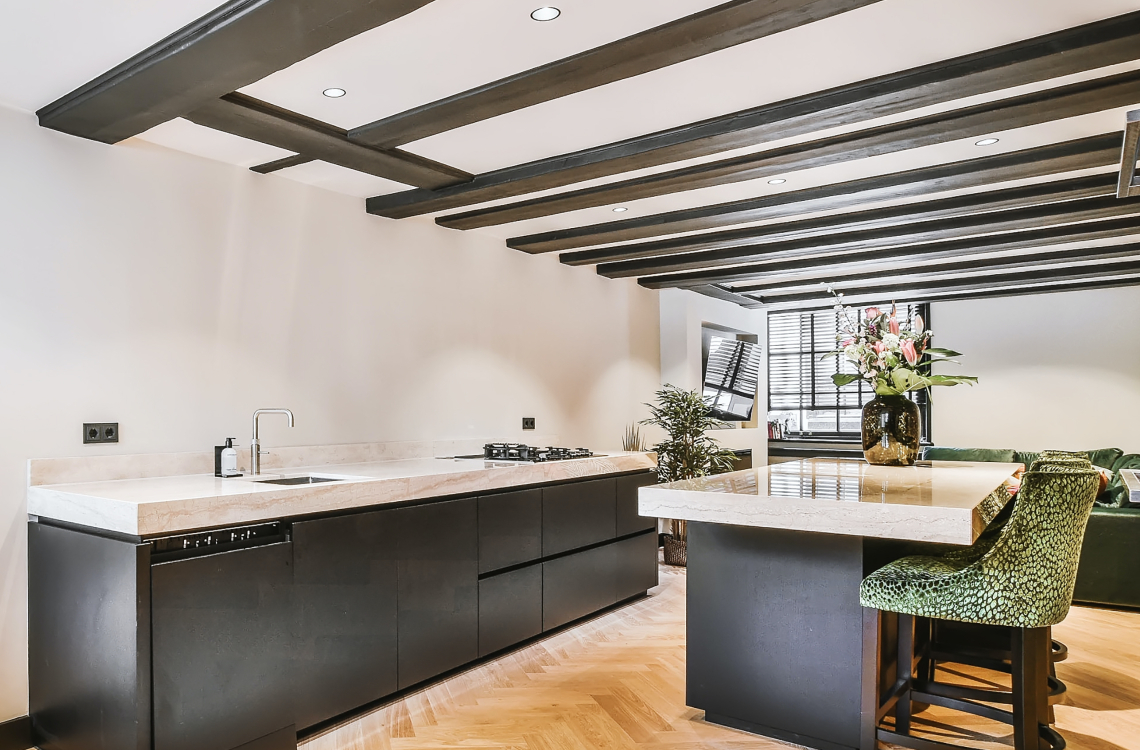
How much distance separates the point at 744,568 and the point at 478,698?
1.26 m

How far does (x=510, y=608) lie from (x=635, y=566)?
3.91 ft

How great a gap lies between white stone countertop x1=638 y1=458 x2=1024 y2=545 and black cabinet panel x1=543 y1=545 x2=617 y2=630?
1315mm

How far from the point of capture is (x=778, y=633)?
263 centimetres

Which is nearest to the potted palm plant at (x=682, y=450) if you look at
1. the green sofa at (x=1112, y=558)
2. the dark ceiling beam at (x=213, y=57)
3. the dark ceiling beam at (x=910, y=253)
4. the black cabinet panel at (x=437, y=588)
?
the dark ceiling beam at (x=910, y=253)

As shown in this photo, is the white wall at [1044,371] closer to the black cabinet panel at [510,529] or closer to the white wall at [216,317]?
the white wall at [216,317]

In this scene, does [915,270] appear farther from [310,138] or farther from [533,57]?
[310,138]

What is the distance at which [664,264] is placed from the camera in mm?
5559

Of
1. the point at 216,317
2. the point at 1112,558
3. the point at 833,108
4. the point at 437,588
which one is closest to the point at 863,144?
the point at 833,108

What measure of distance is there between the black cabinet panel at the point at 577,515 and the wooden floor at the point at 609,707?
1.62 feet

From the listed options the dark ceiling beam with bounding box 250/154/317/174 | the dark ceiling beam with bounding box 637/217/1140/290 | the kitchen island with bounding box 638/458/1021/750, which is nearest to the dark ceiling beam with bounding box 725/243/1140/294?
the dark ceiling beam with bounding box 637/217/1140/290

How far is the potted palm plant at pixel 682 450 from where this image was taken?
19.0 ft

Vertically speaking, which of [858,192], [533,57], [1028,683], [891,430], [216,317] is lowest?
[1028,683]

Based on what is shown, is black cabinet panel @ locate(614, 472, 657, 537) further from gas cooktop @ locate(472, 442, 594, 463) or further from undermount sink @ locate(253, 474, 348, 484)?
undermount sink @ locate(253, 474, 348, 484)

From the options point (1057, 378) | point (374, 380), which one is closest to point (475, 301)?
point (374, 380)
